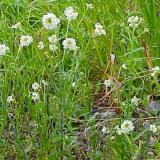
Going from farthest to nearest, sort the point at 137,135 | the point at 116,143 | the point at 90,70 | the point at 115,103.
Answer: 1. the point at 90,70
2. the point at 115,103
3. the point at 137,135
4. the point at 116,143

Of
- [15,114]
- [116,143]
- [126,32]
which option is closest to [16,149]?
[15,114]

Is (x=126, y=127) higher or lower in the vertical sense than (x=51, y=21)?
lower

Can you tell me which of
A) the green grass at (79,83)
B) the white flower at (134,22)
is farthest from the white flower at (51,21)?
the white flower at (134,22)

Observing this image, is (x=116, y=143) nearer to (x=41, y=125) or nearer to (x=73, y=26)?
(x=41, y=125)

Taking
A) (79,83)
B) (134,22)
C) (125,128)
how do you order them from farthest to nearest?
(134,22) → (79,83) → (125,128)

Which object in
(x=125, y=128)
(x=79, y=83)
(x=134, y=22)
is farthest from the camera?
(x=134, y=22)

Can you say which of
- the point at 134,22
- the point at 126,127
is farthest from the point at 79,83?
the point at 126,127

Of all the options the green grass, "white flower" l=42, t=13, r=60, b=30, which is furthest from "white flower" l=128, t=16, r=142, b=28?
"white flower" l=42, t=13, r=60, b=30

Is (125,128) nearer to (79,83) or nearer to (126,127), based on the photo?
(126,127)

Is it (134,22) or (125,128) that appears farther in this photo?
(134,22)

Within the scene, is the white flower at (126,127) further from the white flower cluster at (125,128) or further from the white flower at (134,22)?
the white flower at (134,22)
